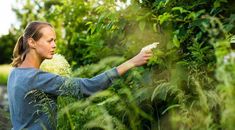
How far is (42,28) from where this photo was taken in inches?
176

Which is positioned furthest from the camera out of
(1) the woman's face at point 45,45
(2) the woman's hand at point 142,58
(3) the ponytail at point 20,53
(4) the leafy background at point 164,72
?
(3) the ponytail at point 20,53

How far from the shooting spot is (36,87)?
4262 millimetres

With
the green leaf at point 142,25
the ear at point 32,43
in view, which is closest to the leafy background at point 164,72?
the green leaf at point 142,25

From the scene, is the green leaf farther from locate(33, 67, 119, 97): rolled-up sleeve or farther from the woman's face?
the woman's face

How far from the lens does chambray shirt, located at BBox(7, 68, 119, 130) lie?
4.20m

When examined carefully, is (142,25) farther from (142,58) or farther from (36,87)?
(36,87)

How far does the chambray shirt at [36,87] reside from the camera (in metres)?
4.20

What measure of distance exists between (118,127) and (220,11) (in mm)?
1005

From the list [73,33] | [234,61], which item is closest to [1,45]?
[73,33]

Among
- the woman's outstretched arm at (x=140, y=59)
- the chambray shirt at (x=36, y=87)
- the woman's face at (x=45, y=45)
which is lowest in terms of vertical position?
the chambray shirt at (x=36, y=87)

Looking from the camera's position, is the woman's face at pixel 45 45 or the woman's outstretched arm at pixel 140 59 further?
the woman's face at pixel 45 45

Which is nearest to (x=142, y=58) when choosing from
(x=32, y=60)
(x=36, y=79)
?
(x=36, y=79)

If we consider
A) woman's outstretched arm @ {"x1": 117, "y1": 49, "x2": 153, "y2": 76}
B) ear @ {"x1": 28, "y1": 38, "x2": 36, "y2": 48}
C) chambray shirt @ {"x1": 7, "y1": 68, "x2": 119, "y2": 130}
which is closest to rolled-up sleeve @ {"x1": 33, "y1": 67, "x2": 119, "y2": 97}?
chambray shirt @ {"x1": 7, "y1": 68, "x2": 119, "y2": 130}

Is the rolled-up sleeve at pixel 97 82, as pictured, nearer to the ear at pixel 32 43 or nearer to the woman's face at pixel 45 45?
the woman's face at pixel 45 45
